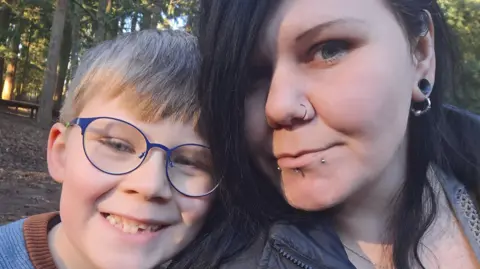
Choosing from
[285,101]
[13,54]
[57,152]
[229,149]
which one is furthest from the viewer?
[13,54]

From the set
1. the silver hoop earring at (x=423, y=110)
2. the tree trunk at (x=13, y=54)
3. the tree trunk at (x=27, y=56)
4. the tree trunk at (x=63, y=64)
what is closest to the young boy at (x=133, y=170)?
the silver hoop earring at (x=423, y=110)

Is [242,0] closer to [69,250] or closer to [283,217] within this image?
[283,217]

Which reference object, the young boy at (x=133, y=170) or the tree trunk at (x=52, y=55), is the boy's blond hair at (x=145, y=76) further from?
the tree trunk at (x=52, y=55)

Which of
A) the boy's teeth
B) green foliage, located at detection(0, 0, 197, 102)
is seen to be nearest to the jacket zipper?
the boy's teeth

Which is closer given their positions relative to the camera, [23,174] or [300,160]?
[300,160]

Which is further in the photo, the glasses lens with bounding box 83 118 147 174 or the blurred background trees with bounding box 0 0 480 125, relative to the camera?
the blurred background trees with bounding box 0 0 480 125

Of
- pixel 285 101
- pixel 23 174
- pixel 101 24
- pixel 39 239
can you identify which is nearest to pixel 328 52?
pixel 285 101

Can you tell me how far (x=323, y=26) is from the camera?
1154mm

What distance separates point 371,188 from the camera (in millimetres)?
1382

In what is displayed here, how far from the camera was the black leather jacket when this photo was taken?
1206 millimetres

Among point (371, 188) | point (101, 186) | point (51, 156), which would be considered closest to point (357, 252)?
point (371, 188)

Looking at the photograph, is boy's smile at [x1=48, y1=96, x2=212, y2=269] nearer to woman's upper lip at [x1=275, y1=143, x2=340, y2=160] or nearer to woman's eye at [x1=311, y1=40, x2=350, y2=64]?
woman's upper lip at [x1=275, y1=143, x2=340, y2=160]

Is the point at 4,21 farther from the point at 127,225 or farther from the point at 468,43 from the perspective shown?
the point at 127,225

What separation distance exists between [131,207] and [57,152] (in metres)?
0.36
